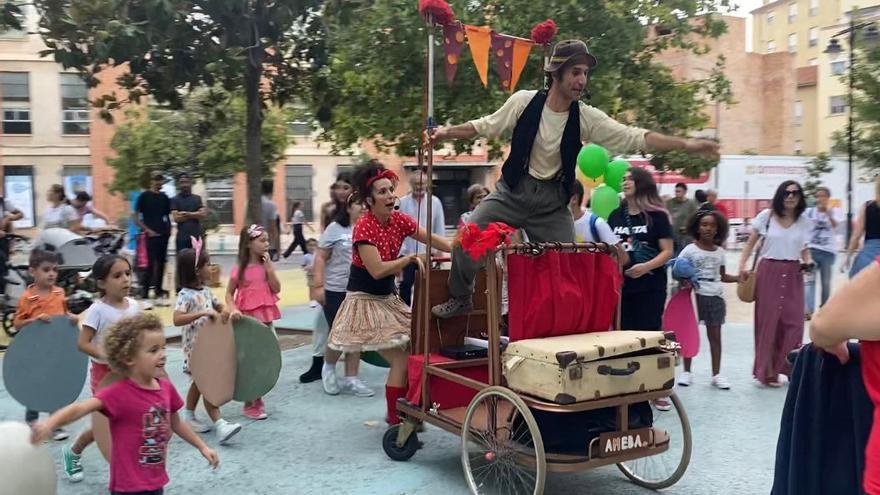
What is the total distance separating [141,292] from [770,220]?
9156 millimetres

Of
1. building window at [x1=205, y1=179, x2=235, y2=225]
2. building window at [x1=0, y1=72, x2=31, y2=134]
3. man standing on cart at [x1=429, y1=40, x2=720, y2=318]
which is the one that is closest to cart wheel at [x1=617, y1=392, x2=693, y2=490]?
man standing on cart at [x1=429, y1=40, x2=720, y2=318]

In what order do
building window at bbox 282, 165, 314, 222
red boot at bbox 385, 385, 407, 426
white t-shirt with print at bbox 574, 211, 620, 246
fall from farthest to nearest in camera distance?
building window at bbox 282, 165, 314, 222
white t-shirt with print at bbox 574, 211, 620, 246
red boot at bbox 385, 385, 407, 426

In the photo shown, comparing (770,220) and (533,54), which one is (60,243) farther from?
(770,220)

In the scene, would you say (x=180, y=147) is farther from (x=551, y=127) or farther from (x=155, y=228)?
(x=551, y=127)

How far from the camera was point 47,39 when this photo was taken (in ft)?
24.9

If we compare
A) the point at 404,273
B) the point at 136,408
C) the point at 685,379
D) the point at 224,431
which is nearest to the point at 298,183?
the point at 404,273

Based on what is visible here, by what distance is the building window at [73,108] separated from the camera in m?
31.9

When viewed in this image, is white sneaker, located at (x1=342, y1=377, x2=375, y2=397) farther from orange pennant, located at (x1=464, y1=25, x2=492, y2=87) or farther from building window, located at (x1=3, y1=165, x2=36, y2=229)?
building window, located at (x1=3, y1=165, x2=36, y2=229)

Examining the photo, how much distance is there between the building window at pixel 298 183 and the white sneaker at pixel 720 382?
31.4m

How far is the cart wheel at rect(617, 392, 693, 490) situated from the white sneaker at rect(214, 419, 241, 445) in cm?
250

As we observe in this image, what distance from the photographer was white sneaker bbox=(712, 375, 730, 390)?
22.4 ft

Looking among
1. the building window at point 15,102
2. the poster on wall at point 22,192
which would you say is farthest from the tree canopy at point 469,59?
the building window at point 15,102

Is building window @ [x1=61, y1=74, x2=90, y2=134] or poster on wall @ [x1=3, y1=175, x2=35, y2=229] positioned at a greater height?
building window @ [x1=61, y1=74, x2=90, y2=134]

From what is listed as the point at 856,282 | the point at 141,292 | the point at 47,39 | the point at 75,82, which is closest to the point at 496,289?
the point at 856,282
